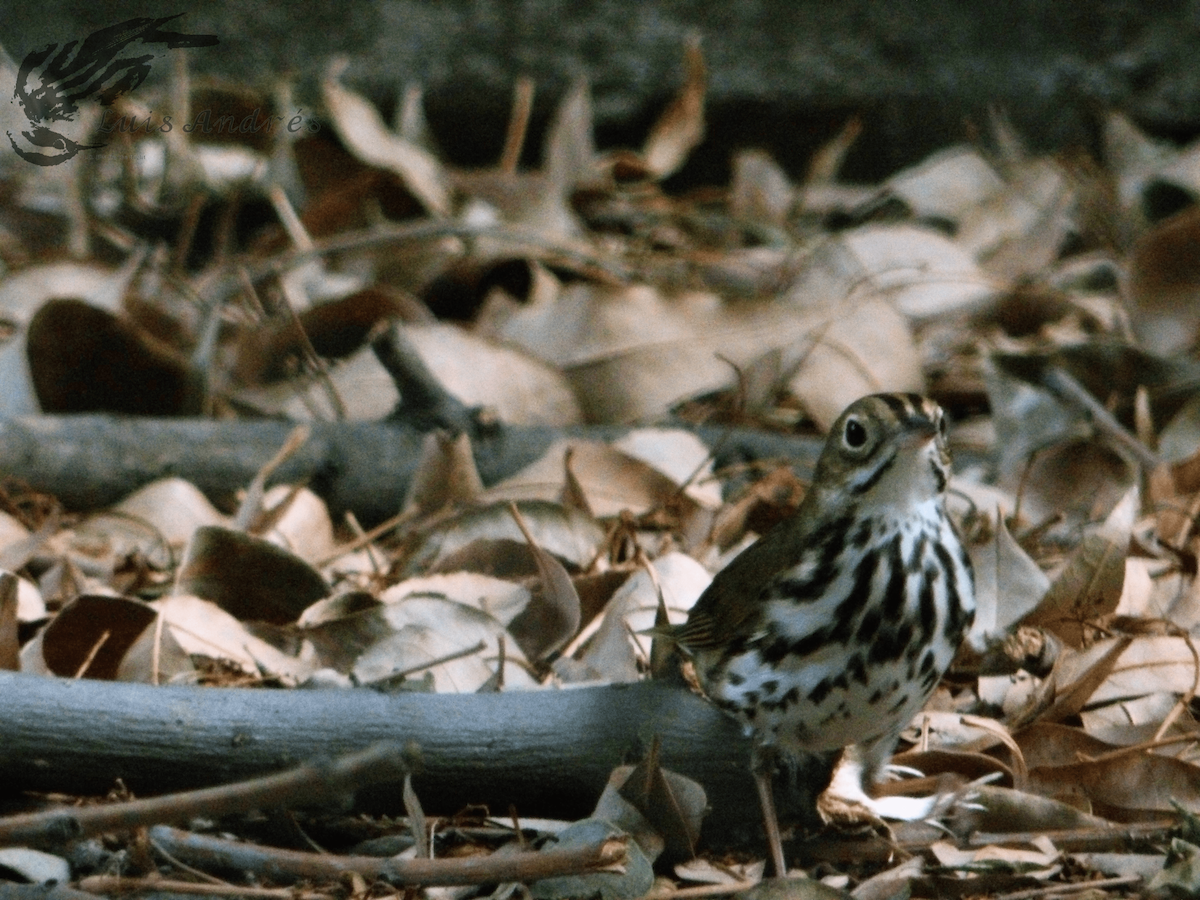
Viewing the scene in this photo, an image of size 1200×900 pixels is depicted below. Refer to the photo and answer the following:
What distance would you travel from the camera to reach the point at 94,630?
113 inches

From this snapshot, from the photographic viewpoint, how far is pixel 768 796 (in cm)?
246

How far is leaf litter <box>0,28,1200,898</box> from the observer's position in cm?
265

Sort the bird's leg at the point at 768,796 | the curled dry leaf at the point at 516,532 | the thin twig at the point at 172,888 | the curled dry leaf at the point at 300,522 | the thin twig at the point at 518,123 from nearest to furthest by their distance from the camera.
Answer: the thin twig at the point at 172,888 < the bird's leg at the point at 768,796 < the curled dry leaf at the point at 516,532 < the curled dry leaf at the point at 300,522 < the thin twig at the point at 518,123

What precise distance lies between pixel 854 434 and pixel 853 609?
0.28 metres

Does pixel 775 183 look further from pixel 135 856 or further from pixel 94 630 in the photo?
pixel 135 856

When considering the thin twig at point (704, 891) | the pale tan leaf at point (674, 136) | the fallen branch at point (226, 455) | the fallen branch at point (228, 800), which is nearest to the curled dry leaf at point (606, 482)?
the fallen branch at point (226, 455)

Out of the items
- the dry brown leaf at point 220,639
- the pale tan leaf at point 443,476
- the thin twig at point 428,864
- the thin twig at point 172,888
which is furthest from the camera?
the pale tan leaf at point 443,476

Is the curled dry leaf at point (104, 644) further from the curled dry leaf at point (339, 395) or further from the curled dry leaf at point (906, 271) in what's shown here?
the curled dry leaf at point (906, 271)

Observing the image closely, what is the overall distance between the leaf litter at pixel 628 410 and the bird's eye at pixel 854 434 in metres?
0.43

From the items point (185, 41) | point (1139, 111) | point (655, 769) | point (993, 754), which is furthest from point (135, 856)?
point (1139, 111)

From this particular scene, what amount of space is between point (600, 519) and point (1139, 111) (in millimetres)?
3435

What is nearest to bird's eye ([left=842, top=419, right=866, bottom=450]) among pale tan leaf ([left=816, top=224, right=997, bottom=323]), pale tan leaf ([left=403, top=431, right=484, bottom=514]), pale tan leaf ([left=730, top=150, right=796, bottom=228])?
pale tan leaf ([left=403, top=431, right=484, bottom=514])

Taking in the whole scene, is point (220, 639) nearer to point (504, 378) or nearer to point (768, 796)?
point (768, 796)

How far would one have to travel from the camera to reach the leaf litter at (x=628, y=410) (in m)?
2.65
